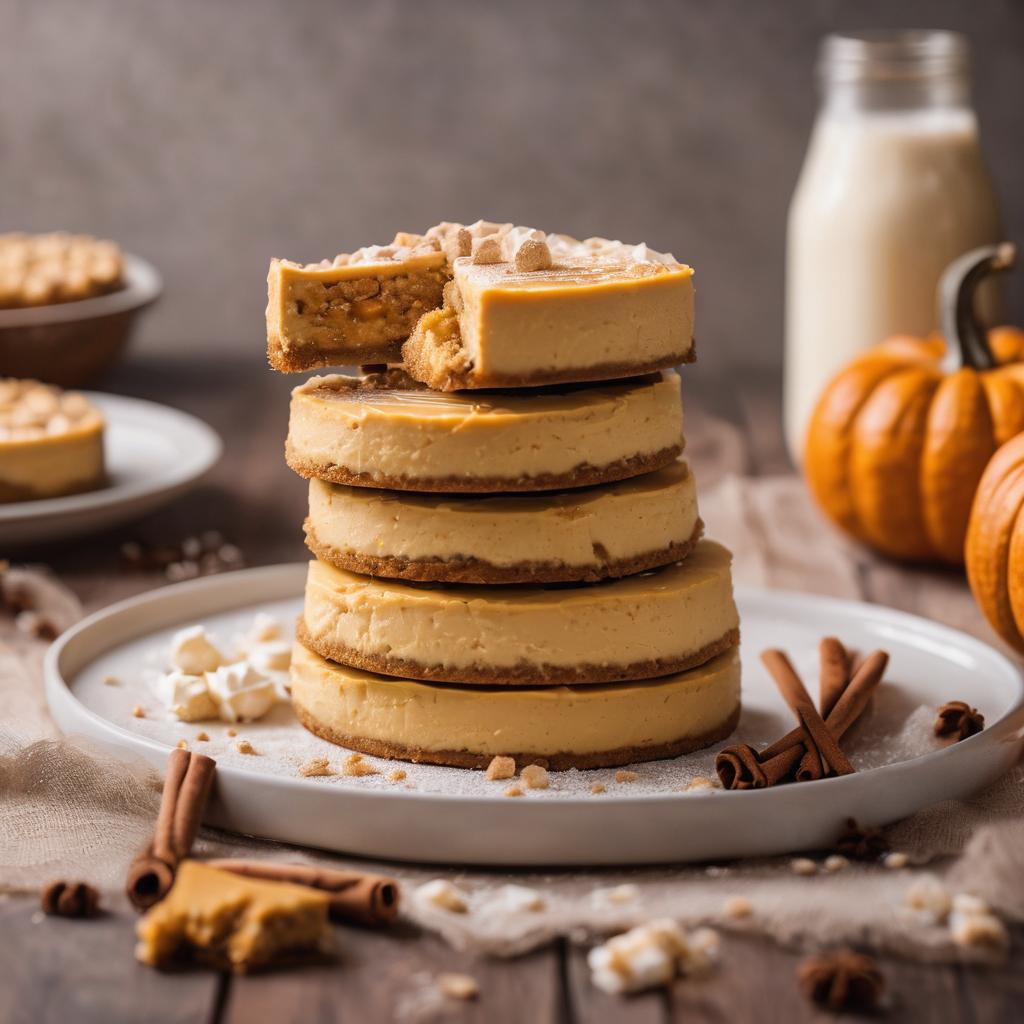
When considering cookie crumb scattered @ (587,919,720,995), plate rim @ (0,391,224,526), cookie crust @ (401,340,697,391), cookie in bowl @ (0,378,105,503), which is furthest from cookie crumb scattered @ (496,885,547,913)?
cookie in bowl @ (0,378,105,503)

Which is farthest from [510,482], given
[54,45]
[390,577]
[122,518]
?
[54,45]

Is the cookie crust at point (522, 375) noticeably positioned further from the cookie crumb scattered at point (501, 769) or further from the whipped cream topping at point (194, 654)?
the whipped cream topping at point (194, 654)

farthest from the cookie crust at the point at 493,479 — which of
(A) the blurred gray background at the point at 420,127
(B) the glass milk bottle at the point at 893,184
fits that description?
(A) the blurred gray background at the point at 420,127

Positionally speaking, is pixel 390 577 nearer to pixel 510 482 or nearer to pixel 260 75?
pixel 510 482

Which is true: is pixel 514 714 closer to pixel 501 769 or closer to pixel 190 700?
pixel 501 769

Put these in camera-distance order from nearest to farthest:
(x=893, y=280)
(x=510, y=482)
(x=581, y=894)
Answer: (x=581, y=894) < (x=510, y=482) < (x=893, y=280)

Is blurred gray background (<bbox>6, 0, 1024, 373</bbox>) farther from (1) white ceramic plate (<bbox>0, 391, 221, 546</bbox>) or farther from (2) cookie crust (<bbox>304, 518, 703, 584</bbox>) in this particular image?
(2) cookie crust (<bbox>304, 518, 703, 584</bbox>)
